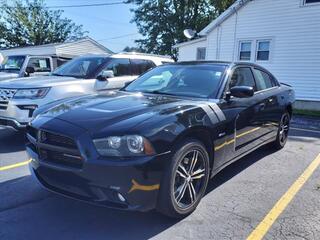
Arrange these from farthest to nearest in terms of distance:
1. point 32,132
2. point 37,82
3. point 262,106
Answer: point 37,82 → point 262,106 → point 32,132

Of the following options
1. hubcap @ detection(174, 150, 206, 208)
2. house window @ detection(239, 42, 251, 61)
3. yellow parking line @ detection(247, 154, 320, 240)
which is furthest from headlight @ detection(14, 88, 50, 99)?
house window @ detection(239, 42, 251, 61)

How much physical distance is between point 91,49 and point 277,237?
29.4m

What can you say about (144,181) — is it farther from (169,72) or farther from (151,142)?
(169,72)

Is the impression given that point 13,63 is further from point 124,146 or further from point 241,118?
point 124,146

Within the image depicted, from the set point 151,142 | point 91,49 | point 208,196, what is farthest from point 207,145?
point 91,49

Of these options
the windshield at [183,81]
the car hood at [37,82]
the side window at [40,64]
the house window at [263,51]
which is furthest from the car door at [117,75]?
the house window at [263,51]

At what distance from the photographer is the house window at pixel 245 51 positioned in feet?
52.3

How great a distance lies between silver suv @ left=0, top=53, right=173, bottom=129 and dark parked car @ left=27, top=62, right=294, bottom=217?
2.35 m

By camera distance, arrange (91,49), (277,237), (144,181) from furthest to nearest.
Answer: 1. (91,49)
2. (277,237)
3. (144,181)

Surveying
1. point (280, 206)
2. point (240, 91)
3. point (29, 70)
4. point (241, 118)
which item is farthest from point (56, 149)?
point (29, 70)

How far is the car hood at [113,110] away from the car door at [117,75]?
322cm

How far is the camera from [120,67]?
8273 mm

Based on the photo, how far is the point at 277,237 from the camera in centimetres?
334

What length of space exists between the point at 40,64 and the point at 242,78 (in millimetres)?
9092
